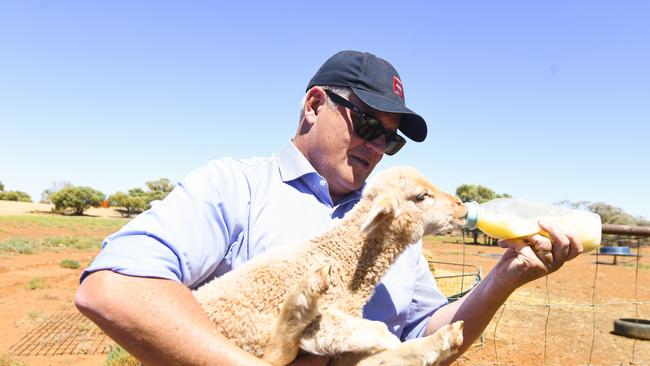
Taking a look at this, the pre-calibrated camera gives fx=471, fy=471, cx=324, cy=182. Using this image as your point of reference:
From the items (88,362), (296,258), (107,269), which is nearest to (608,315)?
(88,362)

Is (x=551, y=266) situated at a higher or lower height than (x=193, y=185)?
lower

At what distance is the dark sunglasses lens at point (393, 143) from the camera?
3.25 meters

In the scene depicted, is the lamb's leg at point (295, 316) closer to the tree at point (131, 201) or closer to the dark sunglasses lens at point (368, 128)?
the dark sunglasses lens at point (368, 128)

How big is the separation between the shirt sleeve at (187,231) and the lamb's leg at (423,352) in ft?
2.99

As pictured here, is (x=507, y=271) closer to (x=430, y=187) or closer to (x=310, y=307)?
(x=430, y=187)

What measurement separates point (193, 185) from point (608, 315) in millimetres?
16744

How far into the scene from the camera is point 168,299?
196 cm

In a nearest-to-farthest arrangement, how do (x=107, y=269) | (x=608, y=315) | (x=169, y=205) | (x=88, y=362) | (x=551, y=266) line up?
1. (x=107, y=269)
2. (x=169, y=205)
3. (x=551, y=266)
4. (x=88, y=362)
5. (x=608, y=315)

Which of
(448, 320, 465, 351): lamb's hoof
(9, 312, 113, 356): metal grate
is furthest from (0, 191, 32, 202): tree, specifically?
(448, 320, 465, 351): lamb's hoof

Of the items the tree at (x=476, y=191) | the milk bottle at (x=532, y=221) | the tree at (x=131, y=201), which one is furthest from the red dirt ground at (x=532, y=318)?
the tree at (x=131, y=201)

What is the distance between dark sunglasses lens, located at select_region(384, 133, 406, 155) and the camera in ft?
10.7

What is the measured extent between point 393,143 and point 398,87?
15.8 inches

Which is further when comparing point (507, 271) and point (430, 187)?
point (430, 187)

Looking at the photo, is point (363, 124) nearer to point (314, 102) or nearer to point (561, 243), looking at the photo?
point (314, 102)
